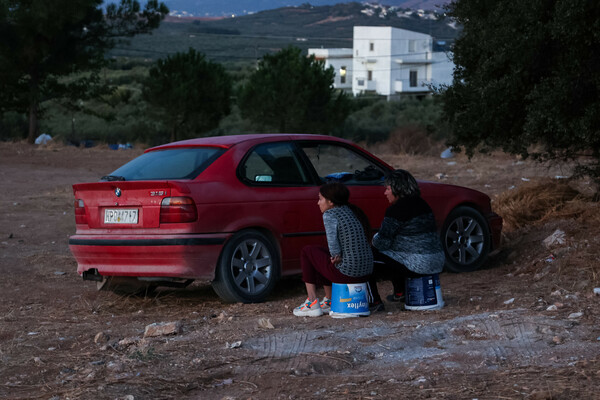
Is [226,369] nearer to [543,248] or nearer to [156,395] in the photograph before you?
[156,395]

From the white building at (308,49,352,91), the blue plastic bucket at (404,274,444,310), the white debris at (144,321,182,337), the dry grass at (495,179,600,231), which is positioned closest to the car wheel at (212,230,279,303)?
the white debris at (144,321,182,337)

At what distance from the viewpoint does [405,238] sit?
7.10m

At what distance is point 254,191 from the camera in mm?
7938

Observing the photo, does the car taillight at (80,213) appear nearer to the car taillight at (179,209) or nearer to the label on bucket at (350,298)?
the car taillight at (179,209)

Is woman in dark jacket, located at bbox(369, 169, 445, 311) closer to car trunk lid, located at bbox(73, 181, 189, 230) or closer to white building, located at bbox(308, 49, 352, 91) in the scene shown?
car trunk lid, located at bbox(73, 181, 189, 230)

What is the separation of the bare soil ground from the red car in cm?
33

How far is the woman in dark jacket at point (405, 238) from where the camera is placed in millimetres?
7020

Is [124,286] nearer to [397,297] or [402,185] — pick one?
[397,297]

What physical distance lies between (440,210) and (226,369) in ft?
14.4

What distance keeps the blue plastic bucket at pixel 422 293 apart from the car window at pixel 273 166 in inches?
69.7

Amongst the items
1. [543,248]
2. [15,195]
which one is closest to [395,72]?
[15,195]

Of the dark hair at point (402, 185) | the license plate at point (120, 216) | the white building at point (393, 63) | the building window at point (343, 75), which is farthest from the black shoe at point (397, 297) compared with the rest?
the building window at point (343, 75)

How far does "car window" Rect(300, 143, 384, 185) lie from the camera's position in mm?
8625

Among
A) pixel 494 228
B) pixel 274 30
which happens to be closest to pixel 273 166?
pixel 494 228
